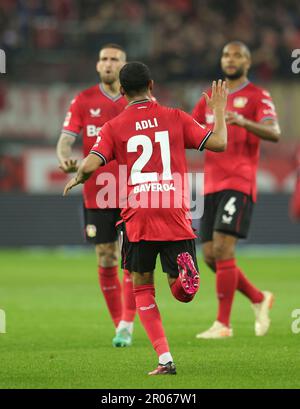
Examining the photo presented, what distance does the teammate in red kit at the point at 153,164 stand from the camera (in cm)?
823

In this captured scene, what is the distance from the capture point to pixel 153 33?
2495 cm

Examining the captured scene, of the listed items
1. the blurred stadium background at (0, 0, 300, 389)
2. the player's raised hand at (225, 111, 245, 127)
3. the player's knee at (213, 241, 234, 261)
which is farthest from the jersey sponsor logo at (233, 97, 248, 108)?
the blurred stadium background at (0, 0, 300, 389)

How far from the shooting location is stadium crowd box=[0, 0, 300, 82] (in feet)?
79.5

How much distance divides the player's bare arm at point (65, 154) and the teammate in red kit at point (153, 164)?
145cm

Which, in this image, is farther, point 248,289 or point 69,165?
point 248,289

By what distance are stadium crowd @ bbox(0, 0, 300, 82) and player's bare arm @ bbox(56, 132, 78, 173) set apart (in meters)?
13.2

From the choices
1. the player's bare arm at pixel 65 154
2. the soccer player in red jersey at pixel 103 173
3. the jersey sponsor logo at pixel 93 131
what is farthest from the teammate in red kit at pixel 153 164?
the jersey sponsor logo at pixel 93 131

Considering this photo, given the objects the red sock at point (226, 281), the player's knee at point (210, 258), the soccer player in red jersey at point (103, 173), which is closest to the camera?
the soccer player in red jersey at point (103, 173)

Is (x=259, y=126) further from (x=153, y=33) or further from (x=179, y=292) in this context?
(x=153, y=33)

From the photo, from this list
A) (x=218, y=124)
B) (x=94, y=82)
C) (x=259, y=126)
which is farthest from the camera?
(x=94, y=82)

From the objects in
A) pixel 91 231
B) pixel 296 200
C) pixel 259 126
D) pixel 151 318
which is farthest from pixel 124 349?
pixel 296 200

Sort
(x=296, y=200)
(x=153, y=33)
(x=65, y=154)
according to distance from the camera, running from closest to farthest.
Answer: (x=65, y=154) → (x=296, y=200) → (x=153, y=33)

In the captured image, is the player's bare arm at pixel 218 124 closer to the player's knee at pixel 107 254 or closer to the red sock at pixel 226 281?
the player's knee at pixel 107 254

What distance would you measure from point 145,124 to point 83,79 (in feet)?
51.6
